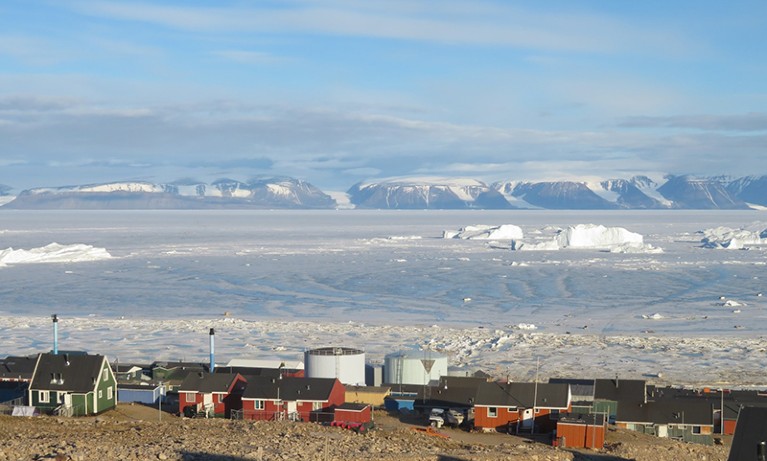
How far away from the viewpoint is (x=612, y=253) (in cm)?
7875

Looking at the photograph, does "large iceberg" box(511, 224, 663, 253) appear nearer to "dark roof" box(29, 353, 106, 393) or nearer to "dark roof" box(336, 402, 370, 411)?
"dark roof" box(336, 402, 370, 411)

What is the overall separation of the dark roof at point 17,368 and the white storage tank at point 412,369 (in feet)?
29.6

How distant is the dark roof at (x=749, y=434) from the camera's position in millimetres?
13649

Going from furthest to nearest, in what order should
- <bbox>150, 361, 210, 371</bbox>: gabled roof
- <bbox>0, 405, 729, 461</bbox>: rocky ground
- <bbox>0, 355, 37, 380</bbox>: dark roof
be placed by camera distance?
1. <bbox>150, 361, 210, 371</bbox>: gabled roof
2. <bbox>0, 355, 37, 380</bbox>: dark roof
3. <bbox>0, 405, 729, 461</bbox>: rocky ground

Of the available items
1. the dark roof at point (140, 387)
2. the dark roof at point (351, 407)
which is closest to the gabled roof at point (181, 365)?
the dark roof at point (140, 387)

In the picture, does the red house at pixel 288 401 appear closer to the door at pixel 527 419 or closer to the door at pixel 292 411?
the door at pixel 292 411

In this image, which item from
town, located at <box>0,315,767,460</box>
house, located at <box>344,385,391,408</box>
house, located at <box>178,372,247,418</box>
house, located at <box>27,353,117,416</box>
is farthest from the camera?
house, located at <box>344,385,391,408</box>

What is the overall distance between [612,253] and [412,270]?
2472 cm

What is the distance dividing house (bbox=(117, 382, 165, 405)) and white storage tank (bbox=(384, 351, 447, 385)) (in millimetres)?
6127

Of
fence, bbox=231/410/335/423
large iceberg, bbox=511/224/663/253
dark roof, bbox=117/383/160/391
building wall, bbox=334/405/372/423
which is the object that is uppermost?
large iceberg, bbox=511/224/663/253

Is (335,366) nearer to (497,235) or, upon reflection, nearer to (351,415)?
(351,415)

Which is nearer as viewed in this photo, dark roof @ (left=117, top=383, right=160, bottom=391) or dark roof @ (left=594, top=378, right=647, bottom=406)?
dark roof @ (left=594, top=378, right=647, bottom=406)

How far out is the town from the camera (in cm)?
2109

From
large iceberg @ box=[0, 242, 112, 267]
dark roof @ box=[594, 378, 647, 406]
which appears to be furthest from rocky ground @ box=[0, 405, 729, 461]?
large iceberg @ box=[0, 242, 112, 267]
